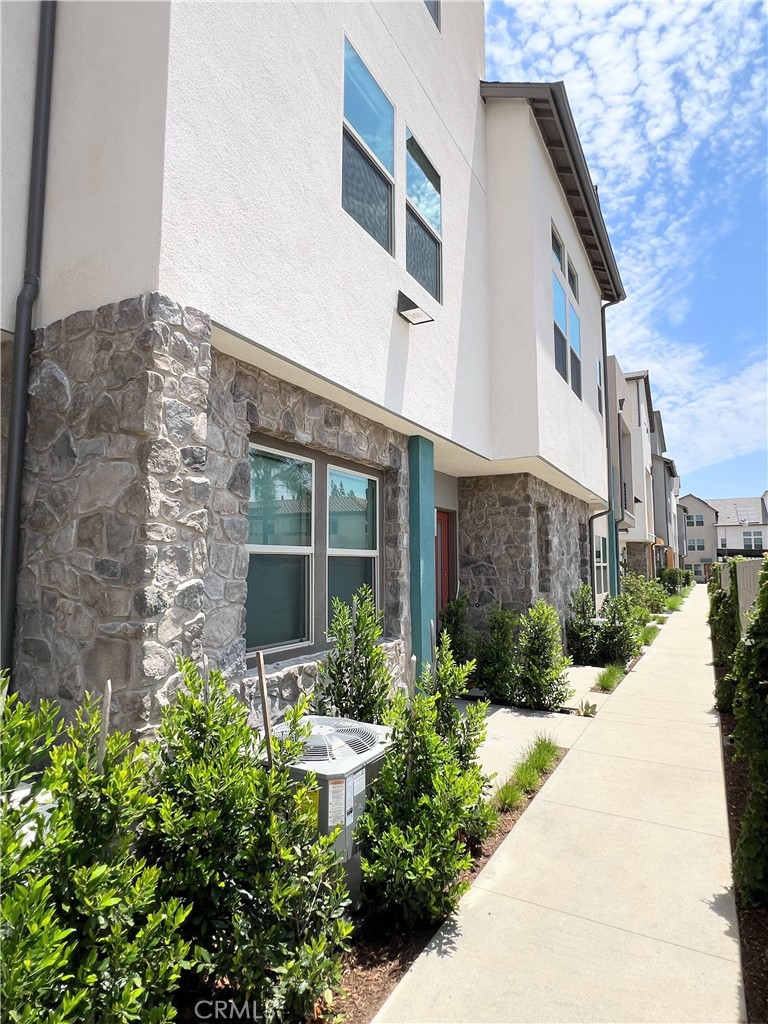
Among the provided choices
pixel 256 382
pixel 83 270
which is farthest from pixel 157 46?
pixel 256 382

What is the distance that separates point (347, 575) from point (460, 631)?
10.4 ft

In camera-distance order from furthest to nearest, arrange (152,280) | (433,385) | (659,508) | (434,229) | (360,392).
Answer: (659,508) → (434,229) → (433,385) → (360,392) → (152,280)

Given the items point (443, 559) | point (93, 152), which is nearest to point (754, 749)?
point (93, 152)

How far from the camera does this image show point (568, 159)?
9625mm

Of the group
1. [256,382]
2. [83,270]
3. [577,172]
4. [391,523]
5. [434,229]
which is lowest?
[391,523]

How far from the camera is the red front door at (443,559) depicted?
30.7 ft

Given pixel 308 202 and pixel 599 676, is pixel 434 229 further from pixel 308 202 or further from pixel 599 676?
pixel 599 676

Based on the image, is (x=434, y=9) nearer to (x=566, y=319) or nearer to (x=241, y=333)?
(x=566, y=319)

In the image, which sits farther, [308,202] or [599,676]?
[599,676]

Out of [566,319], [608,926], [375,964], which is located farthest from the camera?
[566,319]

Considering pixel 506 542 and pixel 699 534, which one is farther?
pixel 699 534

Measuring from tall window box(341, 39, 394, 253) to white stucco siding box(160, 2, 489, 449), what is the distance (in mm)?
130

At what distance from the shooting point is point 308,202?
4477mm

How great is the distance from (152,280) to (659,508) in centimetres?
3674
